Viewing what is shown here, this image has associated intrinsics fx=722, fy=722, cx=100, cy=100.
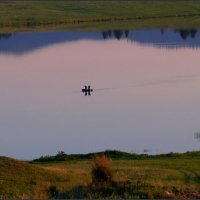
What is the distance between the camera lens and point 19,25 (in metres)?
78.4

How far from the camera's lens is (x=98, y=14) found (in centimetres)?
8919

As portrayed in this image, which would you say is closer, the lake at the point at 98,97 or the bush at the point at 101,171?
the bush at the point at 101,171

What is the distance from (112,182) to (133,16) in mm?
76212

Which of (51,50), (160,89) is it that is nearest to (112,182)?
(160,89)

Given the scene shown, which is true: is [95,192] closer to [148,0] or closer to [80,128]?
[80,128]

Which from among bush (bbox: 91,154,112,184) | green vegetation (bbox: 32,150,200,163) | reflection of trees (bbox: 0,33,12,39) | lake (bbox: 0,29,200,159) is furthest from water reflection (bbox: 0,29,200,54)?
bush (bbox: 91,154,112,184)

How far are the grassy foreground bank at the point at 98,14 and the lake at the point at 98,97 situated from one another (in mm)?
13301

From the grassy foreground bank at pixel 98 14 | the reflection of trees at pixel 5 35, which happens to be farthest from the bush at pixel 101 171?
the grassy foreground bank at pixel 98 14

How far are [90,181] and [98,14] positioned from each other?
7587 centimetres

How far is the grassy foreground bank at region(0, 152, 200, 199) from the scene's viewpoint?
12.9 m

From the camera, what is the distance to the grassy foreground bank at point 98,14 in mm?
79338

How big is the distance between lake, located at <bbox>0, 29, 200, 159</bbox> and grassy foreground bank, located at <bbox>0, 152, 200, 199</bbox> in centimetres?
743

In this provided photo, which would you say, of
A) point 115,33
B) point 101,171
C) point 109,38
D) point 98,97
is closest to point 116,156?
point 101,171

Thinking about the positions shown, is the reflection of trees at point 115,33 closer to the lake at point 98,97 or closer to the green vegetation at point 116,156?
the lake at point 98,97
